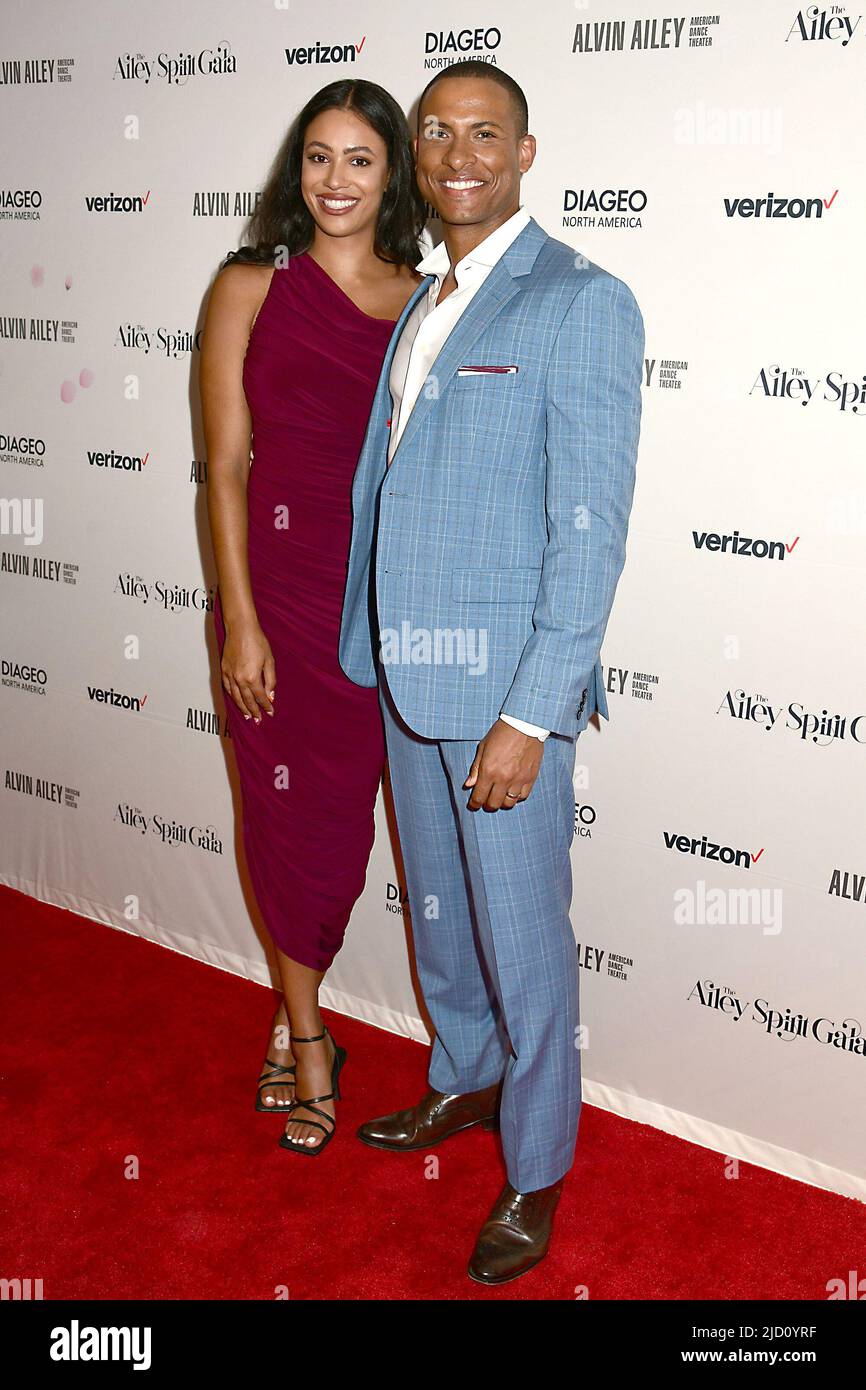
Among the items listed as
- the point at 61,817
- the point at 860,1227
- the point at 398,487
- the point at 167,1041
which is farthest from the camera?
the point at 61,817

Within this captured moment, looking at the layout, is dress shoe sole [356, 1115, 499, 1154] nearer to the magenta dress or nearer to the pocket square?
the magenta dress

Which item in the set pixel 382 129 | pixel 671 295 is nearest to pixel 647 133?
pixel 671 295

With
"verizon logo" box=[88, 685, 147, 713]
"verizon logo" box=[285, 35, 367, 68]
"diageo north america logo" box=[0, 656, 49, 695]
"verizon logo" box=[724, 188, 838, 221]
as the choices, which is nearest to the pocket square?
"verizon logo" box=[724, 188, 838, 221]

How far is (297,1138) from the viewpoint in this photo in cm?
243

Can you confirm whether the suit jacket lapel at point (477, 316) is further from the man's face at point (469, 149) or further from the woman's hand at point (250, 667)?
the woman's hand at point (250, 667)

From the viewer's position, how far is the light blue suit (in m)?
1.76

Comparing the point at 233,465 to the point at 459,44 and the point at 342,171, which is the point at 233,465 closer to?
the point at 342,171

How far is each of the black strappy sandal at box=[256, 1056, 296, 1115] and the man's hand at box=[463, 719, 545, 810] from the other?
1.02 meters

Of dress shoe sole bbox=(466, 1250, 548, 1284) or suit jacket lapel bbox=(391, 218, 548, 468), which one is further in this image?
dress shoe sole bbox=(466, 1250, 548, 1284)

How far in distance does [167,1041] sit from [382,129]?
6.31 feet

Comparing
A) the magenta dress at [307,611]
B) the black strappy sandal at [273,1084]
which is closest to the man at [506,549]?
the magenta dress at [307,611]

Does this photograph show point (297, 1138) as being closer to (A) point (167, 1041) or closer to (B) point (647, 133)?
(A) point (167, 1041)

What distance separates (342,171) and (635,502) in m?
0.77

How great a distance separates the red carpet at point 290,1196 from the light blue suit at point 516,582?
23 cm
